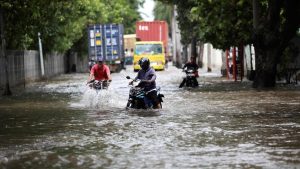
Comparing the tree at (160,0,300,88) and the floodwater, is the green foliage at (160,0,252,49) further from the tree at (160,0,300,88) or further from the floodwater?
the floodwater

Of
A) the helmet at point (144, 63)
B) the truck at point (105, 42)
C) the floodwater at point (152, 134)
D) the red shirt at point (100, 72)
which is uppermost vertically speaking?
the truck at point (105, 42)

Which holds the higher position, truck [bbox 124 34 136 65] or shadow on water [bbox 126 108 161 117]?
truck [bbox 124 34 136 65]

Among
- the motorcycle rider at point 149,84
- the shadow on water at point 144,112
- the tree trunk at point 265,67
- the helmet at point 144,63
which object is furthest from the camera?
the tree trunk at point 265,67

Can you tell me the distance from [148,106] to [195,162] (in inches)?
361

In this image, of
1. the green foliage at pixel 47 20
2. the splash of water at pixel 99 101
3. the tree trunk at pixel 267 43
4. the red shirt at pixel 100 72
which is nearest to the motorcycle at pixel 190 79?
the tree trunk at pixel 267 43

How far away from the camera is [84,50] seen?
63594 mm

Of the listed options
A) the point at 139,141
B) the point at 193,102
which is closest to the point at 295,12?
the point at 193,102

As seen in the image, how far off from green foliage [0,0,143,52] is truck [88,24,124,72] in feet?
4.24

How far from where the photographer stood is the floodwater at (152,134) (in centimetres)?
956

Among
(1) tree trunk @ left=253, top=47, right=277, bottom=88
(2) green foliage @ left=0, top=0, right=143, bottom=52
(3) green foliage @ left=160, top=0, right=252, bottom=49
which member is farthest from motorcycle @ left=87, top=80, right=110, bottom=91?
(3) green foliage @ left=160, top=0, right=252, bottom=49

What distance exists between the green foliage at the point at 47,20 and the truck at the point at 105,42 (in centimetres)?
Answer: 129

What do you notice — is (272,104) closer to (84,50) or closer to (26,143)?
(26,143)

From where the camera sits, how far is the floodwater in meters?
9.56

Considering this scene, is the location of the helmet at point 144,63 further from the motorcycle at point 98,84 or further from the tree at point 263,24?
the tree at point 263,24
